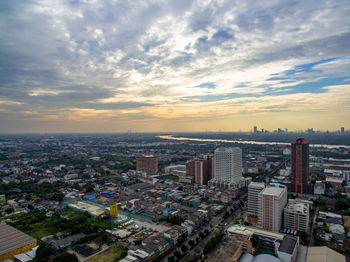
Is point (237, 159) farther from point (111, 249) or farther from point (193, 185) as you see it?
point (111, 249)

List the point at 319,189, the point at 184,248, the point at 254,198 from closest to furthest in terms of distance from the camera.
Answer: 1. the point at 184,248
2. the point at 254,198
3. the point at 319,189

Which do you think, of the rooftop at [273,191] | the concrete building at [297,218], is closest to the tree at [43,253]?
the rooftop at [273,191]

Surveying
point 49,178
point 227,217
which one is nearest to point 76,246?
point 227,217

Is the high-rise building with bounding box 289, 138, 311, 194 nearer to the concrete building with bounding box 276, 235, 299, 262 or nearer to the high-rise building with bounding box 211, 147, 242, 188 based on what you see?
the high-rise building with bounding box 211, 147, 242, 188

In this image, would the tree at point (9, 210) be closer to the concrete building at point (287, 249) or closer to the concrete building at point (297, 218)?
the concrete building at point (287, 249)

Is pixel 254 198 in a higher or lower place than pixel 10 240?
higher

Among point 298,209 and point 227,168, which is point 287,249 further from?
point 227,168

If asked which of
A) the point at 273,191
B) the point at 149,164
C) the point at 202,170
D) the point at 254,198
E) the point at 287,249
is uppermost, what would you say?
the point at 273,191

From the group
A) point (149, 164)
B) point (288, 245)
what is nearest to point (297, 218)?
point (288, 245)
